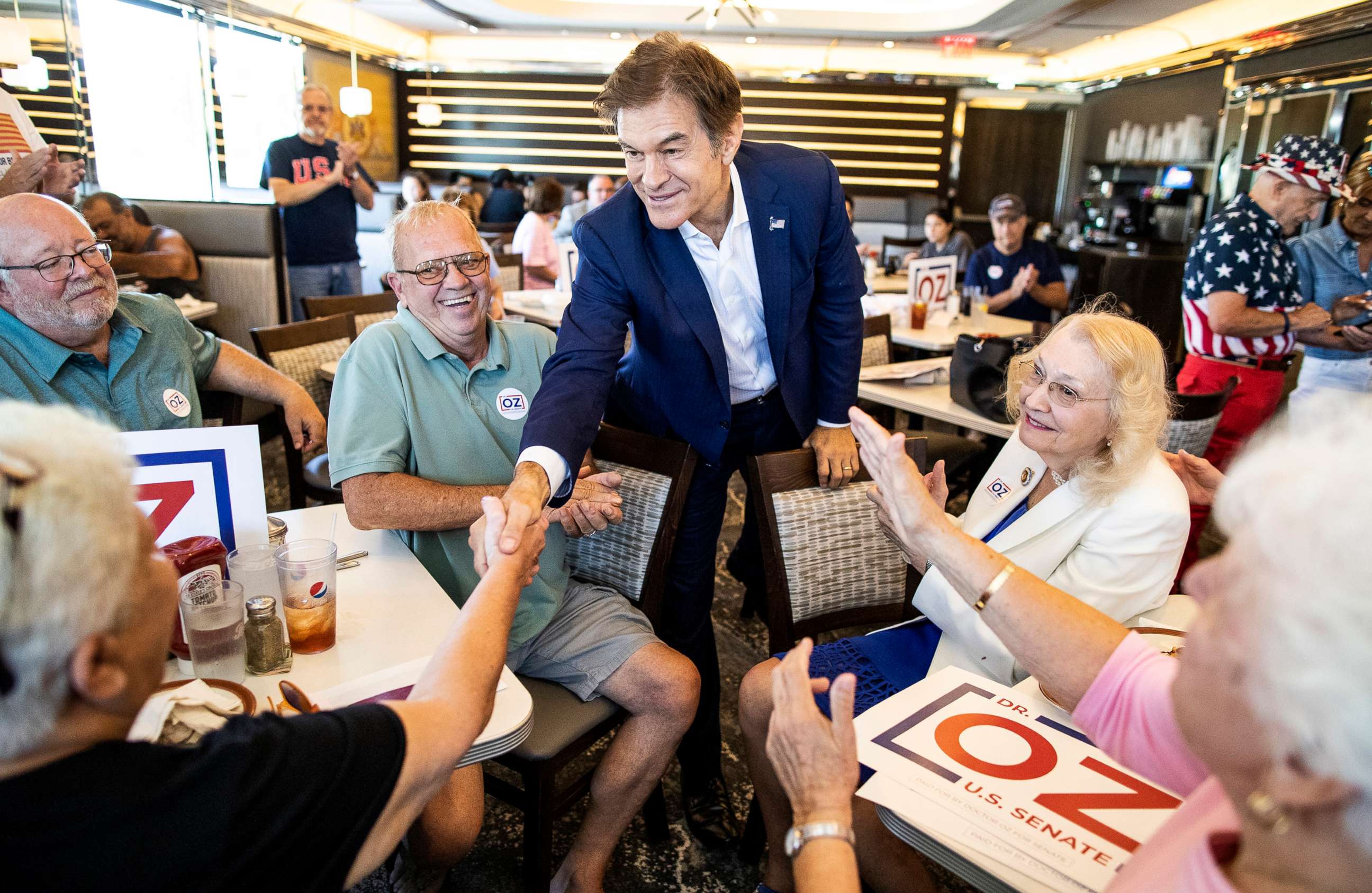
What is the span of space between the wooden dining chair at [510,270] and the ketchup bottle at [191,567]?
4.53m

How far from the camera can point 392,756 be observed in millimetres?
875

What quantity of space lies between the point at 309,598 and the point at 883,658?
1.15 meters

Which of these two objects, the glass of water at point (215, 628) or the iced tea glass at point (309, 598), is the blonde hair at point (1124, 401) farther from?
the glass of water at point (215, 628)

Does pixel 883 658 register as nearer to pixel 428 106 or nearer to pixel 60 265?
pixel 60 265

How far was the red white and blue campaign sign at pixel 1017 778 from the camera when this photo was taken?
3.27 feet

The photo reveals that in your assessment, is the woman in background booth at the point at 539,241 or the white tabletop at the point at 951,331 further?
the woman in background booth at the point at 539,241

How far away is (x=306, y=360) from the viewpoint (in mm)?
3102

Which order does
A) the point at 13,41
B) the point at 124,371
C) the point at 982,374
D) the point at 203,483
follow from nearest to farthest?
the point at 203,483 < the point at 124,371 < the point at 982,374 < the point at 13,41

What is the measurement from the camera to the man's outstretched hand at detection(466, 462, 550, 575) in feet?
4.36

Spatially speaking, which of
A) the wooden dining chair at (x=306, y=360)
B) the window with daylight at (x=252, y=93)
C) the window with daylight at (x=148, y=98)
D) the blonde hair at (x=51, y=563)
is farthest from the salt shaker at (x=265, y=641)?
the window with daylight at (x=252, y=93)

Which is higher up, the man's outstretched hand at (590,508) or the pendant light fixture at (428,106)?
the pendant light fixture at (428,106)

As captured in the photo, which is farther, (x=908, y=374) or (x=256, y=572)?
(x=908, y=374)

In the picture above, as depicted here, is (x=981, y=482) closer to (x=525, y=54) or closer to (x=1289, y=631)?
(x=1289, y=631)

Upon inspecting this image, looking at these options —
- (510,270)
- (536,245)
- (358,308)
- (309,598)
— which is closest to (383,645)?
(309,598)
